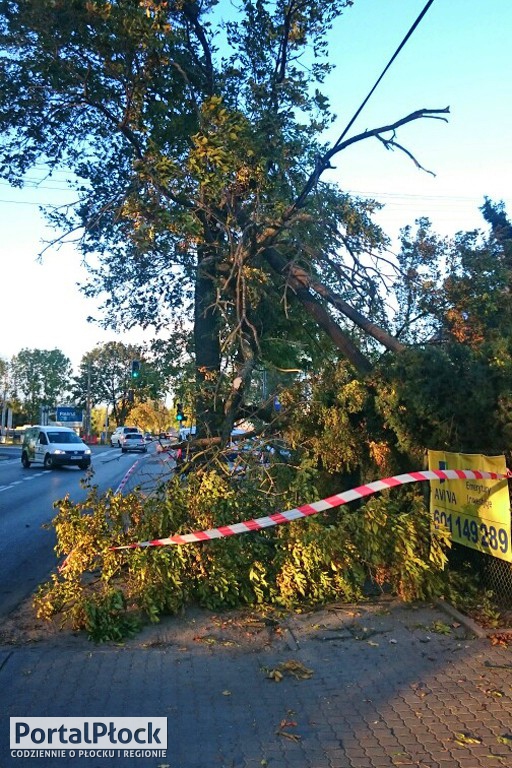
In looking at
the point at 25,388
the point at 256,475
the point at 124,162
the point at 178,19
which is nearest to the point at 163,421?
the point at 256,475

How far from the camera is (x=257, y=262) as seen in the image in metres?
11.2

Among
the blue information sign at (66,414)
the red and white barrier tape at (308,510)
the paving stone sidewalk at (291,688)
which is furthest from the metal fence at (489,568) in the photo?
the blue information sign at (66,414)

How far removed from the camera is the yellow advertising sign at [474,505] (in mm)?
6148

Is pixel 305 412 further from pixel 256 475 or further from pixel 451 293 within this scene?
pixel 451 293

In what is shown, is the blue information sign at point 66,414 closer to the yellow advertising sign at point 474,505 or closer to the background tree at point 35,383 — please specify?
the background tree at point 35,383

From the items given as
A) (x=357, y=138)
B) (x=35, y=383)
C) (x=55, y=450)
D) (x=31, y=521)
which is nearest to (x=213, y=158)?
(x=357, y=138)

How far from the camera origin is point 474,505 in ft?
21.7

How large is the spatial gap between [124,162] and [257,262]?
2954mm

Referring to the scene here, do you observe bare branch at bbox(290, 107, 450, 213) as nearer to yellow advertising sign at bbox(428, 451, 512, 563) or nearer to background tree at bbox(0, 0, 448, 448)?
background tree at bbox(0, 0, 448, 448)

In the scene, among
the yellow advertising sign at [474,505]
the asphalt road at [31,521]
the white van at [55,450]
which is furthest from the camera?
the white van at [55,450]

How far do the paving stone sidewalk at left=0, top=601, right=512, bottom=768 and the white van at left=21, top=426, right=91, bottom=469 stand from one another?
2313 cm

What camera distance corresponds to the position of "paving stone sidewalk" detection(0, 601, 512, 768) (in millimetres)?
3990

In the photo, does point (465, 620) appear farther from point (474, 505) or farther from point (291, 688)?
point (291, 688)

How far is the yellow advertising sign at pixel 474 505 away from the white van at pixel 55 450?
22.7 metres
